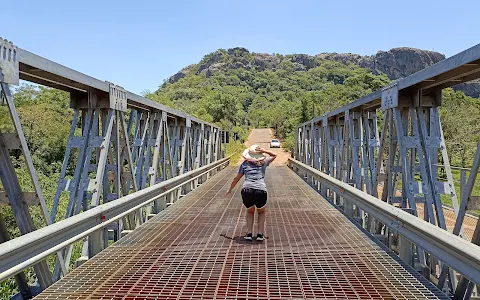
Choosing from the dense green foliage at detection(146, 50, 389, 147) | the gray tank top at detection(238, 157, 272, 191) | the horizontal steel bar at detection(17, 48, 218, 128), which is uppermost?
the dense green foliage at detection(146, 50, 389, 147)

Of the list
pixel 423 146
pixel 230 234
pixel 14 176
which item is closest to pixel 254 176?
pixel 230 234

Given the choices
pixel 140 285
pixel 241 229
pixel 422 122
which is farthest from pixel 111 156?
pixel 422 122

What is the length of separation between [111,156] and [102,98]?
1.17 metres

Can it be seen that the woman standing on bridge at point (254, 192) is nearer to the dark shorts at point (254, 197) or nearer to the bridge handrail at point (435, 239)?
the dark shorts at point (254, 197)

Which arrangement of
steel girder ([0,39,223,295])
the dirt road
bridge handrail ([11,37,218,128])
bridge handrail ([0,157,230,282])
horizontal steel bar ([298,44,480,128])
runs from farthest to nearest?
the dirt road, bridge handrail ([11,37,218,128]), horizontal steel bar ([298,44,480,128]), steel girder ([0,39,223,295]), bridge handrail ([0,157,230,282])

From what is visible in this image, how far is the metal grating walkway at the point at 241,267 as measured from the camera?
14.9ft

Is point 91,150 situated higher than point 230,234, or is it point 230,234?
point 91,150

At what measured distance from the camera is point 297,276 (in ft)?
16.7

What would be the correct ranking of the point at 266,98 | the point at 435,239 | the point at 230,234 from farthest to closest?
the point at 266,98, the point at 230,234, the point at 435,239

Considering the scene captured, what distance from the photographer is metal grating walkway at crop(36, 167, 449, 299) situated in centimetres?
455

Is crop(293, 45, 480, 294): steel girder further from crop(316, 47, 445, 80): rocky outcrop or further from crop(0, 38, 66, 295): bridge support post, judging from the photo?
crop(316, 47, 445, 80): rocky outcrop

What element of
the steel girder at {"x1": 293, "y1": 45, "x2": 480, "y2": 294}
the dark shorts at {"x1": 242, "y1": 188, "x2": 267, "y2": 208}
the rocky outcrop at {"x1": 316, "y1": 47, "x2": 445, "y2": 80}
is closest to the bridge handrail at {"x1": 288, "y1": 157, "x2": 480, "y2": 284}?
the steel girder at {"x1": 293, "y1": 45, "x2": 480, "y2": 294}

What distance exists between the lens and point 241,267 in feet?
18.0

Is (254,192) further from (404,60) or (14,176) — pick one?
(404,60)
